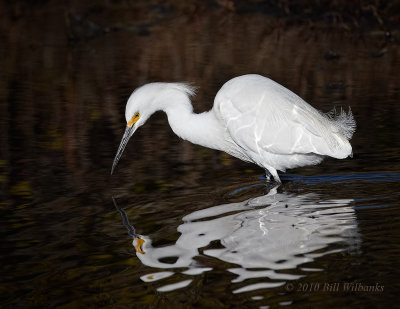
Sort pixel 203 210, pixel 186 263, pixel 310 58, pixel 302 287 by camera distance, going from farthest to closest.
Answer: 1. pixel 310 58
2. pixel 203 210
3. pixel 186 263
4. pixel 302 287

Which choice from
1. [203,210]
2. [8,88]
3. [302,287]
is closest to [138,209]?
[203,210]

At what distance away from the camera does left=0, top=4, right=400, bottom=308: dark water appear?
4.31 metres

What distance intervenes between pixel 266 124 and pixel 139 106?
3.50ft

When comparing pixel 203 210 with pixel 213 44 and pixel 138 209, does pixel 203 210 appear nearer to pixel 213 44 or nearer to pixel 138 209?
pixel 138 209

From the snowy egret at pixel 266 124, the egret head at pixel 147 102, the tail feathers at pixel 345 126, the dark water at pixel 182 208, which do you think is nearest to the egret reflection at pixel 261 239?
the dark water at pixel 182 208

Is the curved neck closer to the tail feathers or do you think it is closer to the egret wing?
the egret wing

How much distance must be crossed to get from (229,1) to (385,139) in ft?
39.7

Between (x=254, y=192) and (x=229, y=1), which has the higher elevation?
(x=229, y=1)

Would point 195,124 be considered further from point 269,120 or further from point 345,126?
point 345,126

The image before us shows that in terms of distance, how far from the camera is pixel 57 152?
26.1ft

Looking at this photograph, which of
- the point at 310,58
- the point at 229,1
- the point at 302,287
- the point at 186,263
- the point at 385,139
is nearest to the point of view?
the point at 302,287

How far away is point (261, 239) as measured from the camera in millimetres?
5125
